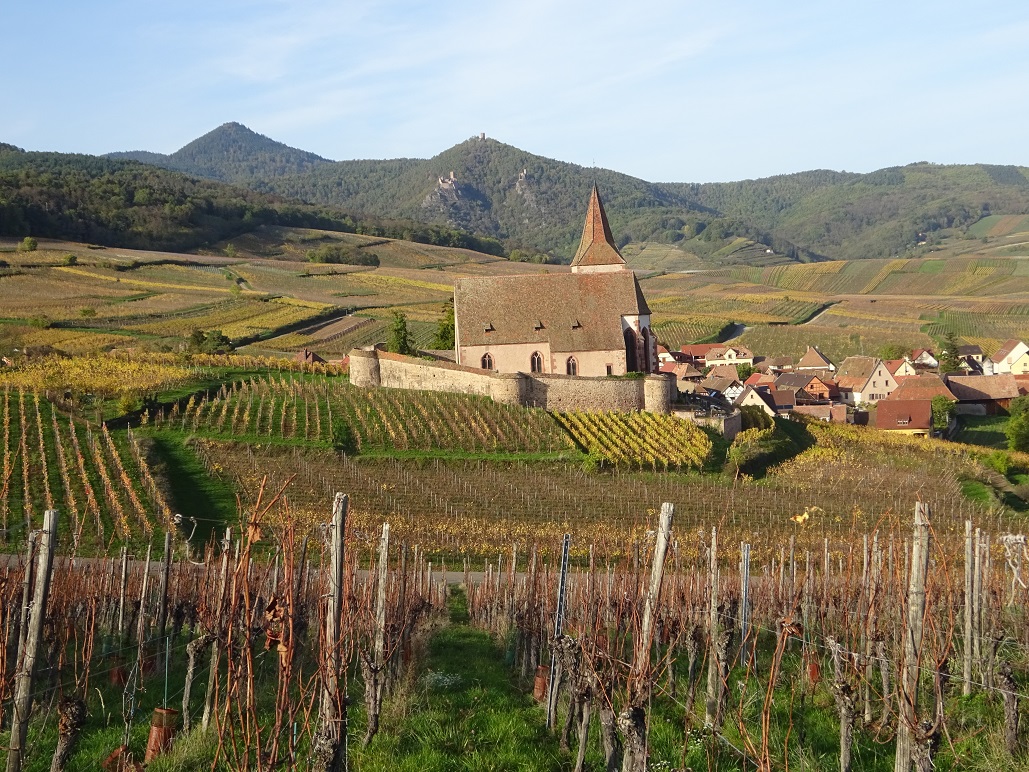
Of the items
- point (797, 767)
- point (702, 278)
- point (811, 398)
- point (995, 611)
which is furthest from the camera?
point (702, 278)

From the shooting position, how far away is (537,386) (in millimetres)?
47750

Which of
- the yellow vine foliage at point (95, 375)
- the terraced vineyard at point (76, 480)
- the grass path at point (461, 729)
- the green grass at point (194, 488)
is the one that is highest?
the yellow vine foliage at point (95, 375)

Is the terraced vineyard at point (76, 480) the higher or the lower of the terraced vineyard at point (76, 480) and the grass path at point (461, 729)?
the lower

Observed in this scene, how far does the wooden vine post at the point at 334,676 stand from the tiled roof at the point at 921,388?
207 ft

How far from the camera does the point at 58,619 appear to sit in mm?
13281

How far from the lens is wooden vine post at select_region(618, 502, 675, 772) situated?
26.3 ft

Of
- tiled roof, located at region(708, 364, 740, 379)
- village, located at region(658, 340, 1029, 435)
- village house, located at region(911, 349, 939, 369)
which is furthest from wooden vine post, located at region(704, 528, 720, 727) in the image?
village house, located at region(911, 349, 939, 369)

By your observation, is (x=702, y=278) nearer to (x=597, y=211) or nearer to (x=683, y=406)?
(x=597, y=211)

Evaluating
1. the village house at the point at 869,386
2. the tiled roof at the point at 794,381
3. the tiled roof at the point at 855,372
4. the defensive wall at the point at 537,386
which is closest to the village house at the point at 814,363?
the tiled roof at the point at 855,372

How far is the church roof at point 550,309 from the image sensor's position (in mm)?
51531

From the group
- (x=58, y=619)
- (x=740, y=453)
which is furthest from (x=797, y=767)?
(x=740, y=453)

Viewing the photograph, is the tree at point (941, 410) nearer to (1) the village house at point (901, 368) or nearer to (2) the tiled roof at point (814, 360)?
(1) the village house at point (901, 368)

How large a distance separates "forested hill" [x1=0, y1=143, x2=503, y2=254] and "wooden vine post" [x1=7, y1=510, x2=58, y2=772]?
108245 mm

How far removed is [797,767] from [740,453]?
33141 mm
